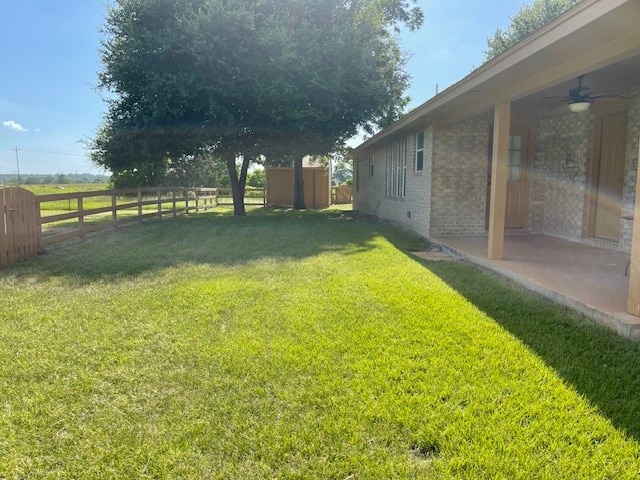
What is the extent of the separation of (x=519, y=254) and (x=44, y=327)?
5769 mm

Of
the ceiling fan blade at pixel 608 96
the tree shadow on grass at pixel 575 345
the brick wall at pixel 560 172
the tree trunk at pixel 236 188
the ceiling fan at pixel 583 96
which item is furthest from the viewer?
the tree trunk at pixel 236 188

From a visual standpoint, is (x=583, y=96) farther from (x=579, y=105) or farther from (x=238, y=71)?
(x=238, y=71)

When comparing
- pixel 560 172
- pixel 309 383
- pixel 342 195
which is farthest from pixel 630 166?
pixel 342 195

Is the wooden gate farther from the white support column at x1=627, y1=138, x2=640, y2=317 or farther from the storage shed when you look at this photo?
the storage shed

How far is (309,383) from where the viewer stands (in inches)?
103

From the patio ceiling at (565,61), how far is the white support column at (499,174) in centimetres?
23

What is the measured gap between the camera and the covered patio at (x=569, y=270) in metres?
3.60

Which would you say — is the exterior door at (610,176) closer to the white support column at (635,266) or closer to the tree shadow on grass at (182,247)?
the tree shadow on grass at (182,247)

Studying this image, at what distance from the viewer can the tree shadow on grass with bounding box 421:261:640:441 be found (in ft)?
7.82

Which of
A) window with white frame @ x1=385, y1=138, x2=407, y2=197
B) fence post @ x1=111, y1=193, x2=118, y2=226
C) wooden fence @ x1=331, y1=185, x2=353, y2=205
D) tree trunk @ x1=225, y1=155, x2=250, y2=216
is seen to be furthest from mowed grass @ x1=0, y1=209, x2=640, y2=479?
wooden fence @ x1=331, y1=185, x2=353, y2=205

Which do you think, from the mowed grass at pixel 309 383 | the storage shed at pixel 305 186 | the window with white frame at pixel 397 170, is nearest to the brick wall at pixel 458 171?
the window with white frame at pixel 397 170

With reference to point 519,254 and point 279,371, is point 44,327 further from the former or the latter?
point 519,254

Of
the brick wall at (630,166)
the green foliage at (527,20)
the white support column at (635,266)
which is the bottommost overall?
the white support column at (635,266)

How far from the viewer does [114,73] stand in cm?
1245
